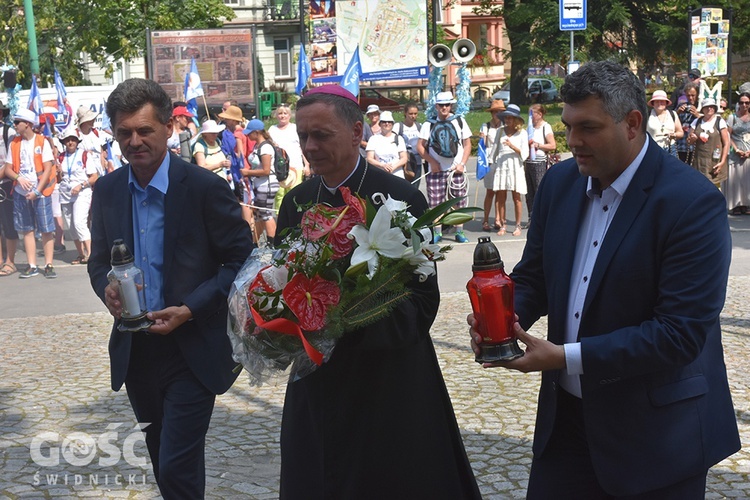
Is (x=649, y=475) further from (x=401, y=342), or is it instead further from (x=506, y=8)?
(x=506, y=8)

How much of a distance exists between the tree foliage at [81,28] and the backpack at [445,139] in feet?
66.8

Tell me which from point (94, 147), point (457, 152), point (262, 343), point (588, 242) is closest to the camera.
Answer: point (588, 242)

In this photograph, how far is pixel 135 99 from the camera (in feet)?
12.8

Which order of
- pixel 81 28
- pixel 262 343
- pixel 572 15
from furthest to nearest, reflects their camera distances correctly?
1. pixel 81 28
2. pixel 572 15
3. pixel 262 343

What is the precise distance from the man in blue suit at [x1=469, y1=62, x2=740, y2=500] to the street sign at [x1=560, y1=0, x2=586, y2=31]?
15.0 m

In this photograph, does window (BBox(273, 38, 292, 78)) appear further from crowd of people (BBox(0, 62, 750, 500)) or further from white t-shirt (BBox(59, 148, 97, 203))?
crowd of people (BBox(0, 62, 750, 500))

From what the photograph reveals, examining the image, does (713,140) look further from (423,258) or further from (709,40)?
(423,258)

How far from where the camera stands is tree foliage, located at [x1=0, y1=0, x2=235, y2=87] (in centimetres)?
3141

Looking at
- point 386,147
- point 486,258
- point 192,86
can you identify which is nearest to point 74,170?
point 192,86

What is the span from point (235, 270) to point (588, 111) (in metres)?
Result: 1.77

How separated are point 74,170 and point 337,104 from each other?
11.3 metres

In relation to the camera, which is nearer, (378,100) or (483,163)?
(483,163)

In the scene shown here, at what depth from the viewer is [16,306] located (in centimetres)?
1097

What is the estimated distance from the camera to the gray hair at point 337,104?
361 centimetres
